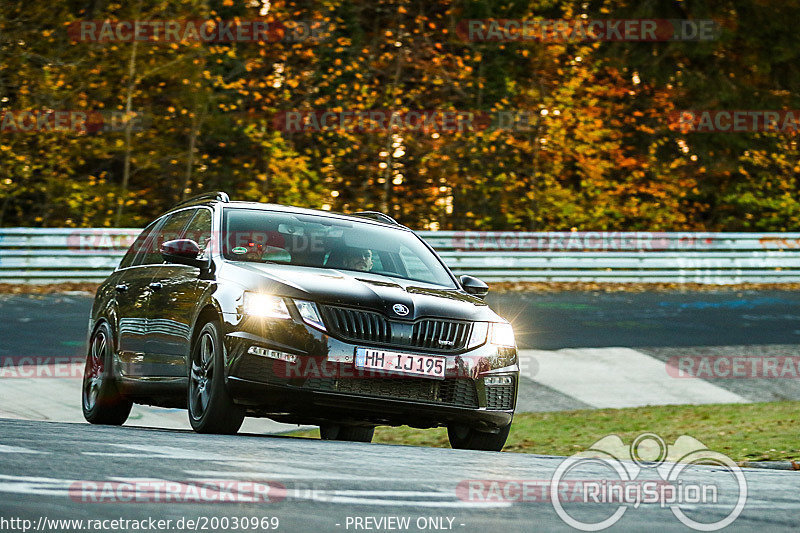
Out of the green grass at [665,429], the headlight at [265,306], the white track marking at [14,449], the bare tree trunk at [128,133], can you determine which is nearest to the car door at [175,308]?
the headlight at [265,306]

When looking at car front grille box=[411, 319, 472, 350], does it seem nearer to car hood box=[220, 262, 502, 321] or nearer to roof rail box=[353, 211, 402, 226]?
car hood box=[220, 262, 502, 321]

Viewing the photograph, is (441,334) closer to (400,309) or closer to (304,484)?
(400,309)

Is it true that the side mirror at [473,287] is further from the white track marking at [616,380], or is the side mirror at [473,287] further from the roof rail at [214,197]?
the white track marking at [616,380]

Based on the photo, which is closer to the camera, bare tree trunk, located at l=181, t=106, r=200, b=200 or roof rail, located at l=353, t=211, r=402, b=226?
roof rail, located at l=353, t=211, r=402, b=226

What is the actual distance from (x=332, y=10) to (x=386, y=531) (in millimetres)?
29478

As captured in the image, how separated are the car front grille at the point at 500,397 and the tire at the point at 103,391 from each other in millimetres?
2939

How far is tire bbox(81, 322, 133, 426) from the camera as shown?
408 inches

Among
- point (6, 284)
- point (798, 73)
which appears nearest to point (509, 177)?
point (798, 73)

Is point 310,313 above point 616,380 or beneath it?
above

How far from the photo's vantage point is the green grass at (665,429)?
1125 cm

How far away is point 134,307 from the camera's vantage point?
10.1 meters

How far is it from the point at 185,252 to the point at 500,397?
226cm

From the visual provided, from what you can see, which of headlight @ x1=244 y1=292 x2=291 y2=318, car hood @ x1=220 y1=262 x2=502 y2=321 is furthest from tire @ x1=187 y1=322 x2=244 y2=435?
car hood @ x1=220 y1=262 x2=502 y2=321

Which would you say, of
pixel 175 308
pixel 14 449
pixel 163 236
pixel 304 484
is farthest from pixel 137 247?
pixel 304 484
